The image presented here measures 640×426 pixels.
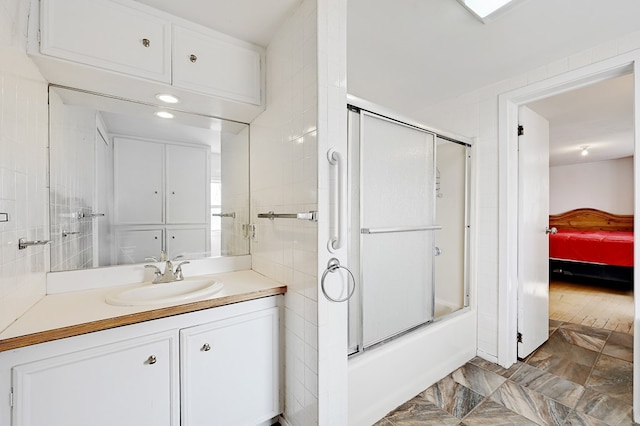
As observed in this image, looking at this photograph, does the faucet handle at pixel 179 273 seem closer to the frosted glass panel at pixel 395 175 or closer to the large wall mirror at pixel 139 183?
the large wall mirror at pixel 139 183

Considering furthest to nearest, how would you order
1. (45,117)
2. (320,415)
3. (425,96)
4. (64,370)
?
(425,96), (45,117), (320,415), (64,370)

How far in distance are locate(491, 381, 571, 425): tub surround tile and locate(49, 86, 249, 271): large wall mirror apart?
1960mm

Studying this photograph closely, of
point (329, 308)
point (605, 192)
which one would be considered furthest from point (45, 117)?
point (605, 192)

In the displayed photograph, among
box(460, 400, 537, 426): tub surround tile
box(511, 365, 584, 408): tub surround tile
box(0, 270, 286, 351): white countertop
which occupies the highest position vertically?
box(0, 270, 286, 351): white countertop

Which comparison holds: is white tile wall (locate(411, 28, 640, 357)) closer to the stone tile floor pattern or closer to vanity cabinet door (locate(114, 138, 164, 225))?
the stone tile floor pattern

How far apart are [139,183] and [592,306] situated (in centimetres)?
500

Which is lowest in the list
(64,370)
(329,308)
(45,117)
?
(64,370)

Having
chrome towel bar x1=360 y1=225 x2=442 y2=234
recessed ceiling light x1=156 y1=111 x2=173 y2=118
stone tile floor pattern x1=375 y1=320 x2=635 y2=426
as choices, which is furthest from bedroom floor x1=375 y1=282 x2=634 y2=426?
recessed ceiling light x1=156 y1=111 x2=173 y2=118

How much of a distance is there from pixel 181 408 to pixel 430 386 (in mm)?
1547

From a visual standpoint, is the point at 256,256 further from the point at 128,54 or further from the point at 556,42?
the point at 556,42

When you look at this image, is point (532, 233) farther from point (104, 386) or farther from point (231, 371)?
point (104, 386)

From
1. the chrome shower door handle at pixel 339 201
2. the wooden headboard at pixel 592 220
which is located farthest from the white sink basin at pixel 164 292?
the wooden headboard at pixel 592 220

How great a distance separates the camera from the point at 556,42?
68.1 inches

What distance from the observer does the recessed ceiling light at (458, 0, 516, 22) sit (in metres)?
1.38
